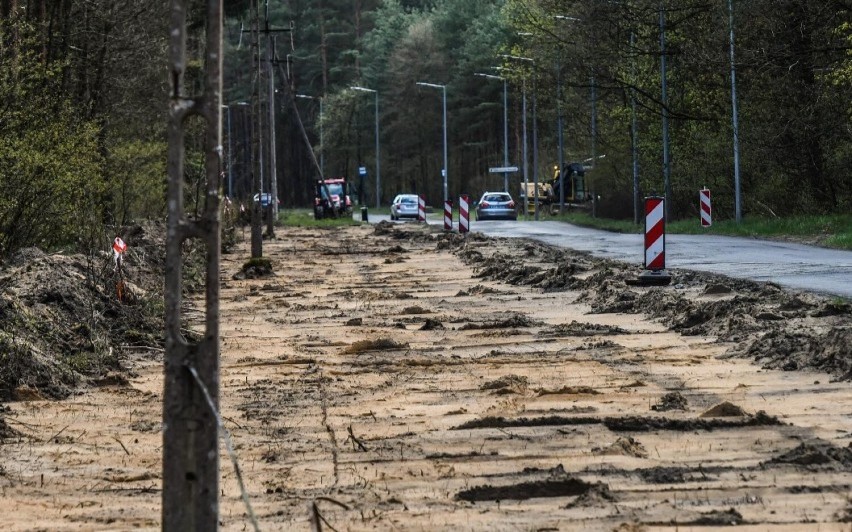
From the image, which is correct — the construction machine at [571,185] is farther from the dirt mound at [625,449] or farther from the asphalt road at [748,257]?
the dirt mound at [625,449]

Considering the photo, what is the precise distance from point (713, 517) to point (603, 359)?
6496 mm

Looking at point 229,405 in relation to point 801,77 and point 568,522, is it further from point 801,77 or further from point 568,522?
point 801,77

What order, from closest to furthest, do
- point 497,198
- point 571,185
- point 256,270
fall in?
point 256,270 → point 497,198 → point 571,185

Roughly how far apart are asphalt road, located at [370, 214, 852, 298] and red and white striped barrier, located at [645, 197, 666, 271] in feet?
4.44

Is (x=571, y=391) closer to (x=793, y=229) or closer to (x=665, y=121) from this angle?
(x=793, y=229)

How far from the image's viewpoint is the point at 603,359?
12961 mm

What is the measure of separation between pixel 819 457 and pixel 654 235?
13.1 metres

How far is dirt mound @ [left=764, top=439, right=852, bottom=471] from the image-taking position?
755 cm

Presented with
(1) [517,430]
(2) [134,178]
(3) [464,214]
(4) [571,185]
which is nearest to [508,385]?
(1) [517,430]

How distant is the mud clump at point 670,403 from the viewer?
984cm

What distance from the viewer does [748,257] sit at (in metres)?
27.0

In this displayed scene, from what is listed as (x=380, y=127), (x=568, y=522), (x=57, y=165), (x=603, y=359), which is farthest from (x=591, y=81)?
(x=380, y=127)

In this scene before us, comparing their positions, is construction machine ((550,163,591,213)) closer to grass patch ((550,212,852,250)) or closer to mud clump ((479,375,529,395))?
grass patch ((550,212,852,250))

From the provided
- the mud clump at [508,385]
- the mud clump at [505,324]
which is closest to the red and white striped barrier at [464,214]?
the mud clump at [505,324]
